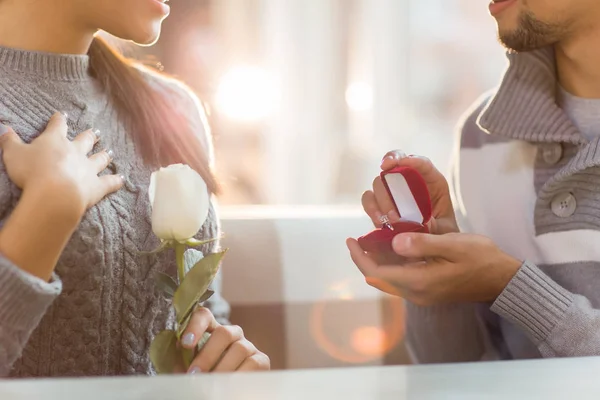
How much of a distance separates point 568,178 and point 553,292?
0.11 meters

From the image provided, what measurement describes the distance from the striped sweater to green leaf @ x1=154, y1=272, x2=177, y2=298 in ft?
0.99

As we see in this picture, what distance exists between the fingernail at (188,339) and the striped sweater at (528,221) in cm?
29

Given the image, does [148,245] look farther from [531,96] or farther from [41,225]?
[531,96]

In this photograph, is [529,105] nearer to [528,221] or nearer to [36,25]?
[528,221]

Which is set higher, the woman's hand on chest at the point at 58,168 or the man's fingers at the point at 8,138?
the man's fingers at the point at 8,138

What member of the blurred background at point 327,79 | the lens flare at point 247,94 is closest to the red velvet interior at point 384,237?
the blurred background at point 327,79

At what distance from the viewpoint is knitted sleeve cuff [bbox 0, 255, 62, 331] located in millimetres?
378

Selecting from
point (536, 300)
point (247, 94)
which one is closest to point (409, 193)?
point (536, 300)

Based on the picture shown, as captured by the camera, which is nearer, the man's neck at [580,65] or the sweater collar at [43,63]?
the sweater collar at [43,63]

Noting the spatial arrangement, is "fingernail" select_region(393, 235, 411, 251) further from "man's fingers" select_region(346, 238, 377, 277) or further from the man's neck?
the man's neck

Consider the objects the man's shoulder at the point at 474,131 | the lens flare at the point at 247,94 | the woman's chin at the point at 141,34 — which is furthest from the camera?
the lens flare at the point at 247,94

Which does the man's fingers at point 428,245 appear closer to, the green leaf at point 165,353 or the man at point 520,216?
the man at point 520,216

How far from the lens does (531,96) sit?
0.66 m

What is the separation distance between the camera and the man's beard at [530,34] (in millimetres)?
624
